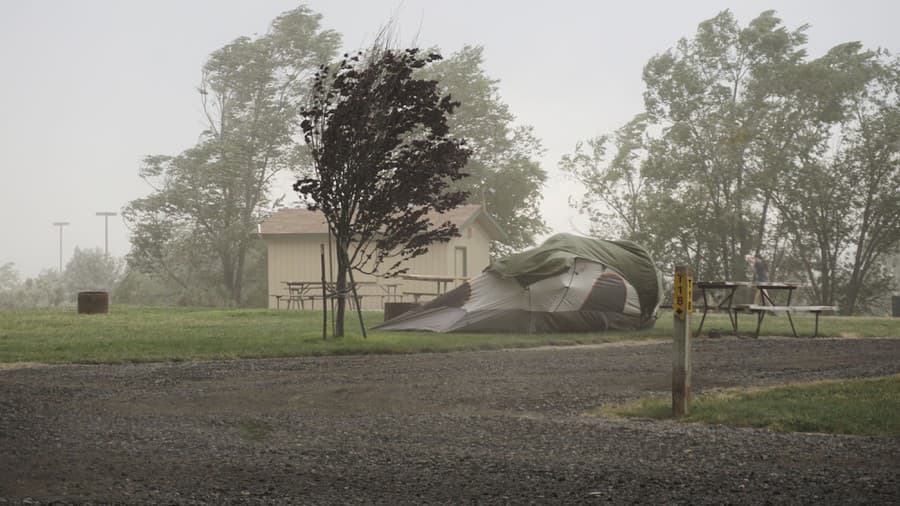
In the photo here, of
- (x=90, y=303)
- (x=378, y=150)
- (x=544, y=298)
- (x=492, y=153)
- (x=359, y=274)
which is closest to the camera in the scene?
(x=378, y=150)

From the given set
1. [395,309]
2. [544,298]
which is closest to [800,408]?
→ [544,298]

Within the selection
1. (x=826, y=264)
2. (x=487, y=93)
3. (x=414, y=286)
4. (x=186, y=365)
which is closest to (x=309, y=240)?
(x=414, y=286)

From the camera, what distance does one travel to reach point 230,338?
1411 centimetres

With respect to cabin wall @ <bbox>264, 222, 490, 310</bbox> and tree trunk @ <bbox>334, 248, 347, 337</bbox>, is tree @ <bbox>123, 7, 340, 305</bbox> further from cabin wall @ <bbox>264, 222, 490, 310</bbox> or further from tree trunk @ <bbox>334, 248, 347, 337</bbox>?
tree trunk @ <bbox>334, 248, 347, 337</bbox>

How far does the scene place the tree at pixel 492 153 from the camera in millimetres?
41219

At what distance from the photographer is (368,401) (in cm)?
788

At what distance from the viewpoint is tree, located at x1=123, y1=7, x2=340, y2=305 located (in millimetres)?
40500

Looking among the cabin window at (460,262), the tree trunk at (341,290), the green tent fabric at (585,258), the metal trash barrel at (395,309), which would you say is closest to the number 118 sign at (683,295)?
the tree trunk at (341,290)

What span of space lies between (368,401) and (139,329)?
10.1 meters

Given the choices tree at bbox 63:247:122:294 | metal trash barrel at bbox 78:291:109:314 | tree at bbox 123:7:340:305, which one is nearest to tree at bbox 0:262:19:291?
tree at bbox 63:247:122:294

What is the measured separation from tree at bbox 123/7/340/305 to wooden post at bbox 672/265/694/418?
3428cm

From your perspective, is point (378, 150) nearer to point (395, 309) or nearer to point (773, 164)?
point (395, 309)

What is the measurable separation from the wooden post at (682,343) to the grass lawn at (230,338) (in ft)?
20.8

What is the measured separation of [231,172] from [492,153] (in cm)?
1165
